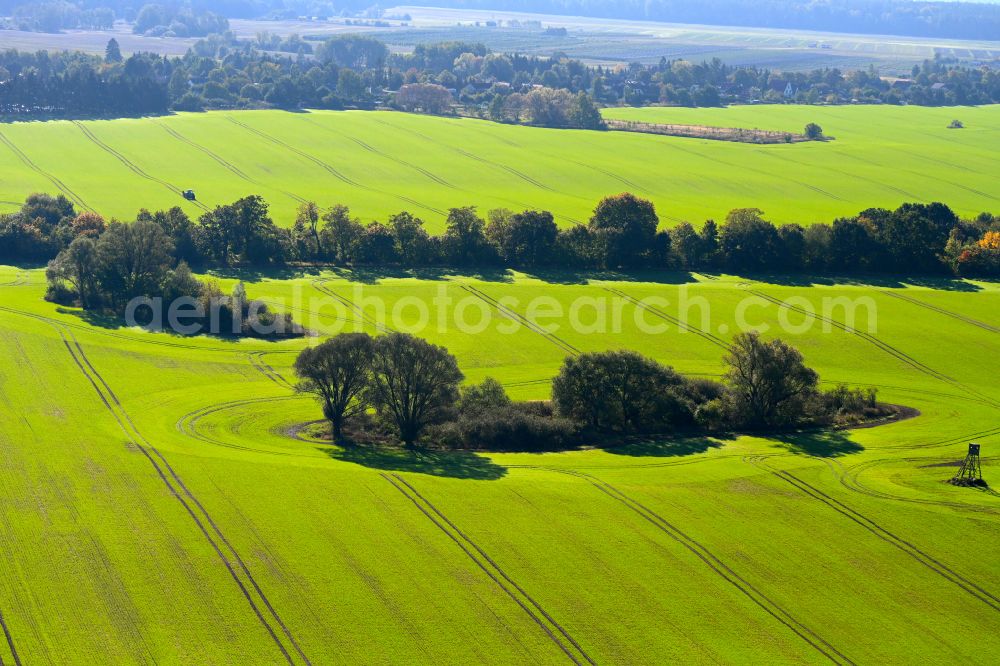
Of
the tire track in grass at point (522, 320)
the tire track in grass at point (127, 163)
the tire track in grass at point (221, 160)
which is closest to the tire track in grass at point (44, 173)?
the tire track in grass at point (127, 163)

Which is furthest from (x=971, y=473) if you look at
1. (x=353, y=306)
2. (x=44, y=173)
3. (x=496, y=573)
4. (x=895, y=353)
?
(x=44, y=173)

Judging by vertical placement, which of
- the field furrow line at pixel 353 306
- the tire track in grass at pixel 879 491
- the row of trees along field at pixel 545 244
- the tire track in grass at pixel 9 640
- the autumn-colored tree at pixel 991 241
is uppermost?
the autumn-colored tree at pixel 991 241

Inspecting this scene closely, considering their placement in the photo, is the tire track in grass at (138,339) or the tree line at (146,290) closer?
the tire track in grass at (138,339)

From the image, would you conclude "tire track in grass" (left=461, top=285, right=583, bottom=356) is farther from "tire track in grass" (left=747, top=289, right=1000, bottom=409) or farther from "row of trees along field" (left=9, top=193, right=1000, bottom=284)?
"tire track in grass" (left=747, top=289, right=1000, bottom=409)

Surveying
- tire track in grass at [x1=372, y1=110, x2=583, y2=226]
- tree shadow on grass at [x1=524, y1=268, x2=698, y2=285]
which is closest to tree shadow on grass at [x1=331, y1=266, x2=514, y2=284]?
tree shadow on grass at [x1=524, y1=268, x2=698, y2=285]

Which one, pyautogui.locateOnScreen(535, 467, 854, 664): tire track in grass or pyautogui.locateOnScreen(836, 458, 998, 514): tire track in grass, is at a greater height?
pyautogui.locateOnScreen(836, 458, 998, 514): tire track in grass

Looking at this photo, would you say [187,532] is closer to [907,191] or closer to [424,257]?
[424,257]

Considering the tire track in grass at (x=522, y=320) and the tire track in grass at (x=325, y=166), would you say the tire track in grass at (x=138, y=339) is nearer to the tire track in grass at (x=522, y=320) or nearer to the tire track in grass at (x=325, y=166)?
the tire track in grass at (x=522, y=320)
